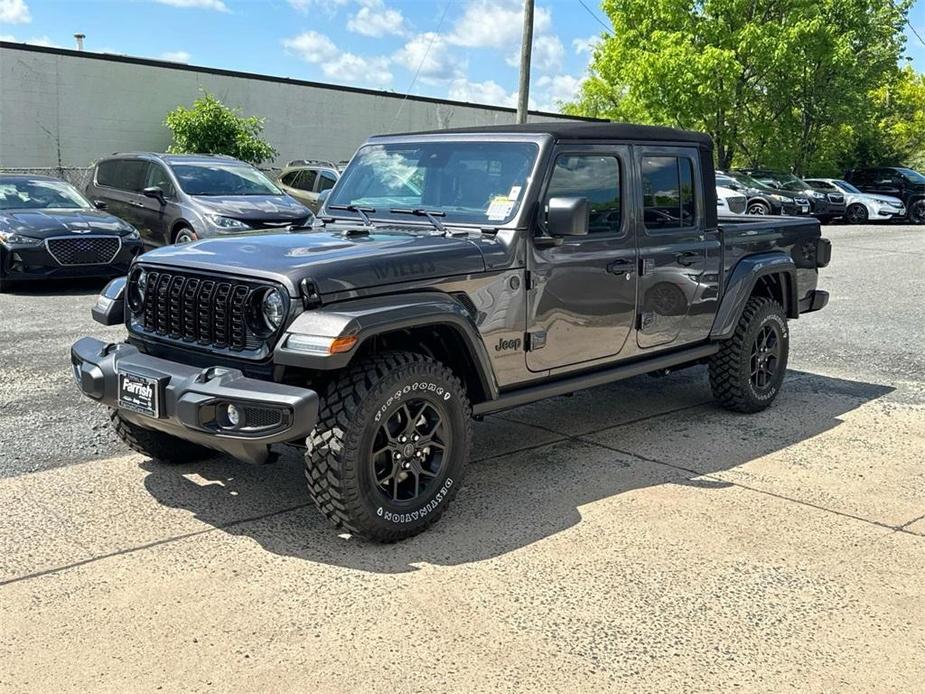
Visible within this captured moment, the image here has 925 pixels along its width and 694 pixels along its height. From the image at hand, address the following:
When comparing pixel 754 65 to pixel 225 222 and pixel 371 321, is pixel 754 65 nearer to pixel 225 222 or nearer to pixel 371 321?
pixel 225 222

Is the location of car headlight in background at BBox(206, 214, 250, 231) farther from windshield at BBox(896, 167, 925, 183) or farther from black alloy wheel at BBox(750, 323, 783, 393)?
windshield at BBox(896, 167, 925, 183)

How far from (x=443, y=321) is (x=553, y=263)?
0.88 m

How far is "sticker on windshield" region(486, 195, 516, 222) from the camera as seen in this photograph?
4.63 metres

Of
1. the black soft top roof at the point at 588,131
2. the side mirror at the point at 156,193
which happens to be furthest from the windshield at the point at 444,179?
the side mirror at the point at 156,193

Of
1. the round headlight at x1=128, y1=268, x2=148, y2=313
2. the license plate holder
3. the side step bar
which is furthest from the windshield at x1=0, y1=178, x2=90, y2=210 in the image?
the side step bar

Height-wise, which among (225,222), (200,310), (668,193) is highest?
(668,193)

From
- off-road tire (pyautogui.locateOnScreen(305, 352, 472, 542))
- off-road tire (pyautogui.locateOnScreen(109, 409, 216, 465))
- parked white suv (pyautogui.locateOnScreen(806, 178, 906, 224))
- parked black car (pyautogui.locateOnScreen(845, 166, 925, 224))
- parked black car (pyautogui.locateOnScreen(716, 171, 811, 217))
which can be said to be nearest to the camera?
off-road tire (pyautogui.locateOnScreen(305, 352, 472, 542))

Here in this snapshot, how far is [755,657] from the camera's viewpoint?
3.19m

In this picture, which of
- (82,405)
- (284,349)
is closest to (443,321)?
(284,349)

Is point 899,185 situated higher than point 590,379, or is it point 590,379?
point 899,185

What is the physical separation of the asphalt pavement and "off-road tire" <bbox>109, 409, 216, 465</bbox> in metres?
0.08

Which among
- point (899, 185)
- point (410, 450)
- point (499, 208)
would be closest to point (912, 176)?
point (899, 185)

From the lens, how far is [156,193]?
12070mm

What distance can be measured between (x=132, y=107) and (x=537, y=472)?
65.2 ft
